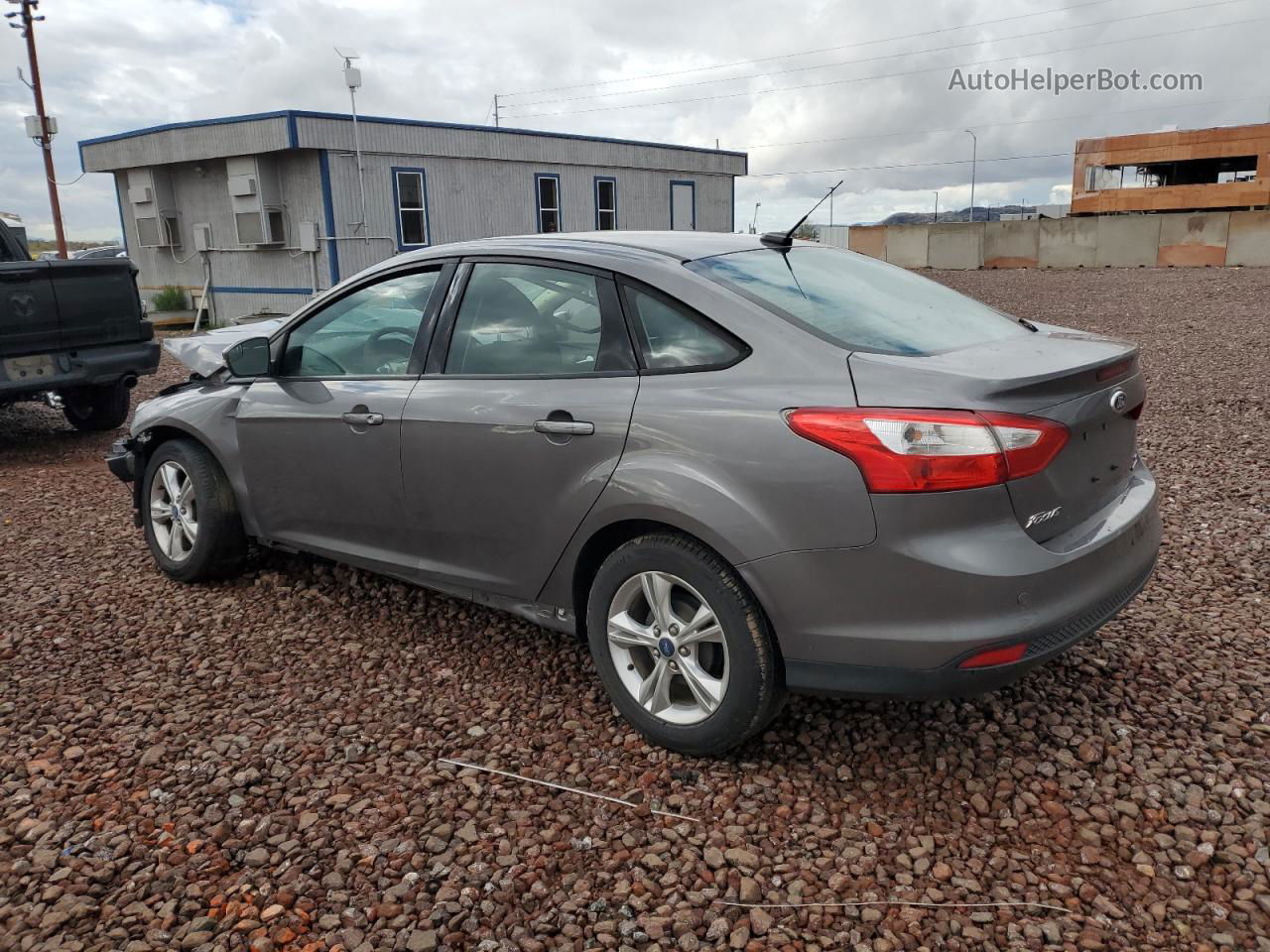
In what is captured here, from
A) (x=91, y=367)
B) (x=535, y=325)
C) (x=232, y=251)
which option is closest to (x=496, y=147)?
(x=232, y=251)

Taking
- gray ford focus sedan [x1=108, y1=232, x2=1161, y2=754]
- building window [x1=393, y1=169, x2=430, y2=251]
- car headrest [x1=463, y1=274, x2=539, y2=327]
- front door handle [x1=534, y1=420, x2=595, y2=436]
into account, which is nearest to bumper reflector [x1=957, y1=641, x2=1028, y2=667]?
gray ford focus sedan [x1=108, y1=232, x2=1161, y2=754]

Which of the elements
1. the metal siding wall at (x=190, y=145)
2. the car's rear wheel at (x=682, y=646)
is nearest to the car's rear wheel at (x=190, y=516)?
the car's rear wheel at (x=682, y=646)

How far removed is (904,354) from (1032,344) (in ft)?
1.84

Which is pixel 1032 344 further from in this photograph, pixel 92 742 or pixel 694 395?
pixel 92 742

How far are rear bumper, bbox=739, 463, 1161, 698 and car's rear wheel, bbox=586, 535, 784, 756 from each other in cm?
10

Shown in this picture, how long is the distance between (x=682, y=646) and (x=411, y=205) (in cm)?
1973

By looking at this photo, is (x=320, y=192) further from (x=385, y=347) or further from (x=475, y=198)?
(x=385, y=347)

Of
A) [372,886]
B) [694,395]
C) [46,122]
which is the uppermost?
[46,122]

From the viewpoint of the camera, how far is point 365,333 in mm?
4191

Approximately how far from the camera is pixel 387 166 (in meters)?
20.6

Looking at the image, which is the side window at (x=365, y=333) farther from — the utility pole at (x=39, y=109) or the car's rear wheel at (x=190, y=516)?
the utility pole at (x=39, y=109)

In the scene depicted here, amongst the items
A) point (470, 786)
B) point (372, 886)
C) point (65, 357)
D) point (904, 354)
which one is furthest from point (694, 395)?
point (65, 357)

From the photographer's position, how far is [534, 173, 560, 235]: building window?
2353 cm

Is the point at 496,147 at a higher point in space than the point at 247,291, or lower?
higher
